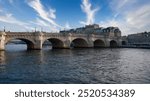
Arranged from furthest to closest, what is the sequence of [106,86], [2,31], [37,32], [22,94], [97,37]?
[97,37] < [37,32] < [2,31] < [106,86] < [22,94]

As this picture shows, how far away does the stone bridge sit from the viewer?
1805 inches

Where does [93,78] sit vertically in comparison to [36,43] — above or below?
below

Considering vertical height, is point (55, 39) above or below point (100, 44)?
above

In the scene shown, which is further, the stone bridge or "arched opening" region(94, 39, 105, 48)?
"arched opening" region(94, 39, 105, 48)

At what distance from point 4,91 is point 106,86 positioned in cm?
376

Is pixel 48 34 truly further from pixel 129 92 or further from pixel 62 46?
pixel 129 92

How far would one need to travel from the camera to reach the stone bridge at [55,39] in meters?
45.8

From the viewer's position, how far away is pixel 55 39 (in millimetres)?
58031

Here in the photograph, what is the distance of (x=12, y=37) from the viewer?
4603 centimetres

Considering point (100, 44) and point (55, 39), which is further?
point (100, 44)

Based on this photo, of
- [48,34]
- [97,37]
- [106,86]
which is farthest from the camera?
[97,37]

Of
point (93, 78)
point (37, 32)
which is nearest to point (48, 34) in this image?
point (37, 32)

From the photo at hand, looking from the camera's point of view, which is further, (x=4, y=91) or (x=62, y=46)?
(x=62, y=46)

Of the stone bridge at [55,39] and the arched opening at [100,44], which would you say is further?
the arched opening at [100,44]
